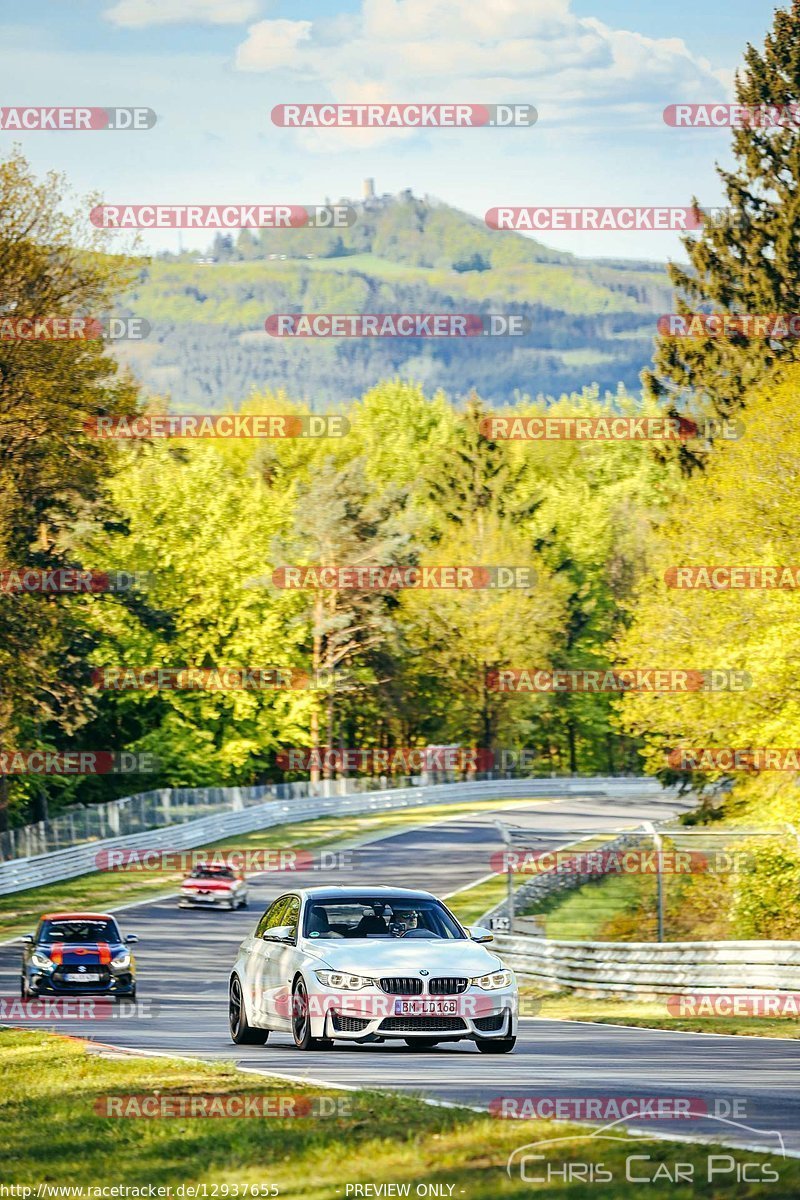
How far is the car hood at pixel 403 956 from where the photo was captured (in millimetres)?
15401

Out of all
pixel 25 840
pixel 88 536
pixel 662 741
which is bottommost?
pixel 25 840

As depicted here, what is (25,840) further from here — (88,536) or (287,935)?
(287,935)

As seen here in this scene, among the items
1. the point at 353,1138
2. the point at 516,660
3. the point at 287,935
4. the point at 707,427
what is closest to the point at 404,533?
the point at 516,660

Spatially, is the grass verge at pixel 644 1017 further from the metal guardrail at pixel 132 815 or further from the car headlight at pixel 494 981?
the metal guardrail at pixel 132 815

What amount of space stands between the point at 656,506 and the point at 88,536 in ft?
167

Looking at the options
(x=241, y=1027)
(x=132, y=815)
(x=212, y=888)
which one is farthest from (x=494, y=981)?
(x=132, y=815)

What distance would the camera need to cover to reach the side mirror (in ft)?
54.2

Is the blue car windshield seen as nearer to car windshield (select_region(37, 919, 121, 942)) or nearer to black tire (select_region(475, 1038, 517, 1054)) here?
car windshield (select_region(37, 919, 121, 942))

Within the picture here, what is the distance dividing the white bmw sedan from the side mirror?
0.04 feet

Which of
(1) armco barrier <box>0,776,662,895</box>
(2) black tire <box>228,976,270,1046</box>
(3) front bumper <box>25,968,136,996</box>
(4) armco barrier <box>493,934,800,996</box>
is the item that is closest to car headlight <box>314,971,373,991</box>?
(2) black tire <box>228,976,270,1046</box>

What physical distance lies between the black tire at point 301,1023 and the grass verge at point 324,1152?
283 centimetres

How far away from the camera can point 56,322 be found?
153 feet

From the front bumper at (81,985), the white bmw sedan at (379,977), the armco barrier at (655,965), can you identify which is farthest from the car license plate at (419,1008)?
the front bumper at (81,985)

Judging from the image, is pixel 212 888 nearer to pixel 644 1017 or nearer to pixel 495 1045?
pixel 644 1017
